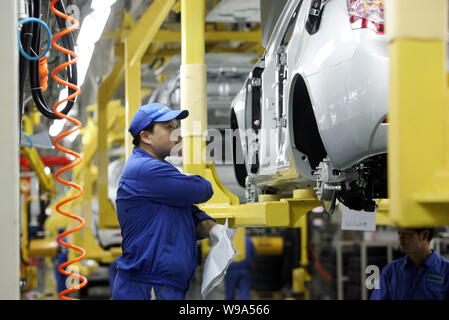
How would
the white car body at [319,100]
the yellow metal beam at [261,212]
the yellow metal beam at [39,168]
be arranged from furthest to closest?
the yellow metal beam at [39,168] < the yellow metal beam at [261,212] < the white car body at [319,100]

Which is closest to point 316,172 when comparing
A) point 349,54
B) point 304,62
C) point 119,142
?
point 304,62

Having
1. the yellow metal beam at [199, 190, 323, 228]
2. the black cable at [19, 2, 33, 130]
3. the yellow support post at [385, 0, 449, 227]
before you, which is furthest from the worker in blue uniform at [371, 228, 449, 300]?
the black cable at [19, 2, 33, 130]

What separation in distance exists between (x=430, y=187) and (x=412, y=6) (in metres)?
0.57

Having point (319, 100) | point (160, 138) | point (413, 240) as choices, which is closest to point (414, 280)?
point (413, 240)

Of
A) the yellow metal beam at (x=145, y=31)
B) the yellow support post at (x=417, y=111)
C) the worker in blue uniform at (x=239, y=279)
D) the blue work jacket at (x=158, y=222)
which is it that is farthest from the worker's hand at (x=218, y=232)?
the worker in blue uniform at (x=239, y=279)

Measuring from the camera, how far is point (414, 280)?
4367 millimetres

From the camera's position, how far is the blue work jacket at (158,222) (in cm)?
367

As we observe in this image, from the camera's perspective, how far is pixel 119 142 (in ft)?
42.9

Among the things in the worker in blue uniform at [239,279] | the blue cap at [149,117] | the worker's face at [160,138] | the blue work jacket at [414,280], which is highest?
the blue cap at [149,117]

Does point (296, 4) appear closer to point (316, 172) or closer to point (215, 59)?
point (316, 172)

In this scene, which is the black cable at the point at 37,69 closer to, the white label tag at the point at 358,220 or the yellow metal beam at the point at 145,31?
the white label tag at the point at 358,220

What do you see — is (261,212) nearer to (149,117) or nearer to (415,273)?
(415,273)

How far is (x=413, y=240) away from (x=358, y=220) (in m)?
0.40

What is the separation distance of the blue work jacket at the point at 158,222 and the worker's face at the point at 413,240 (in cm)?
144
